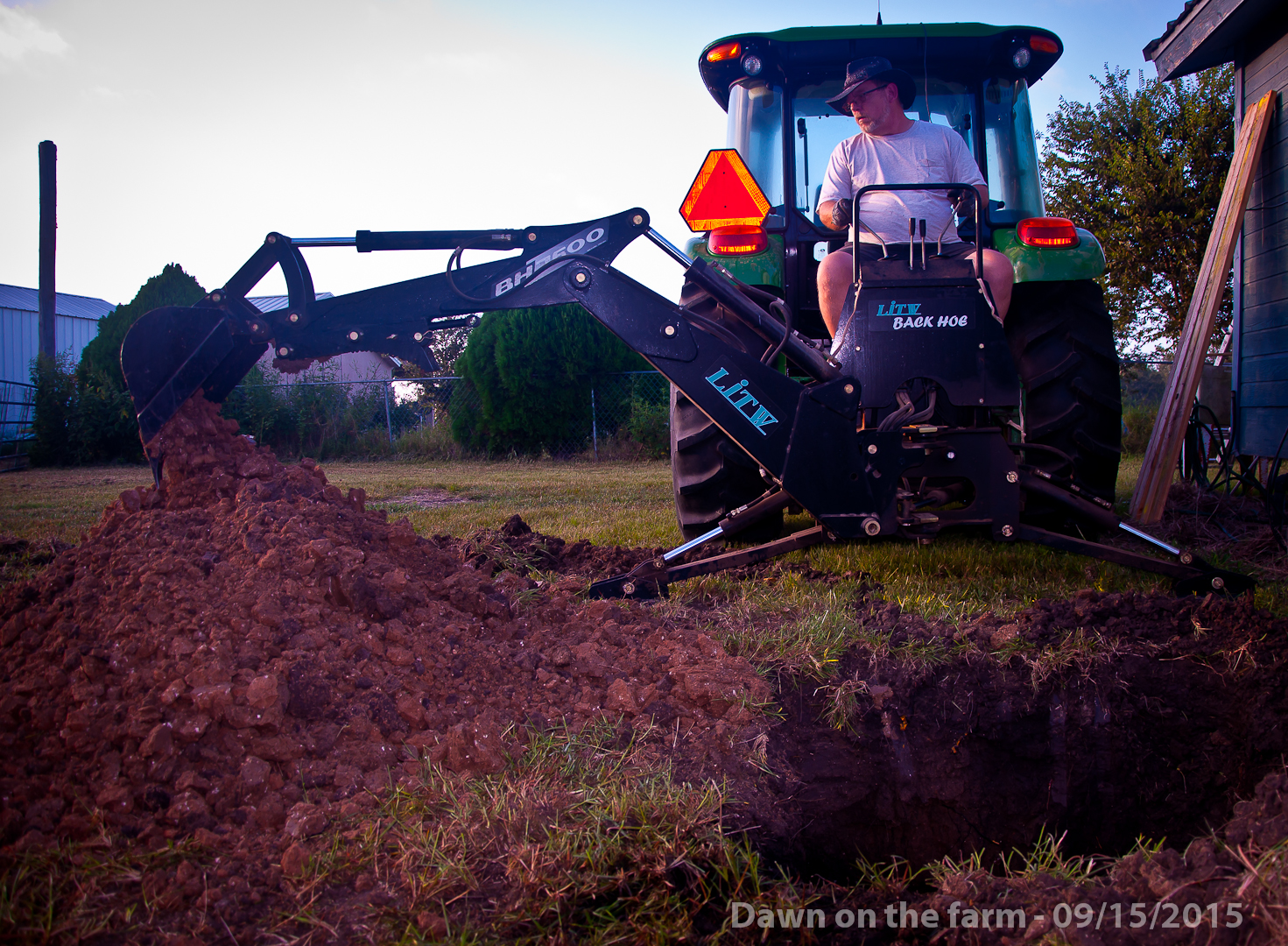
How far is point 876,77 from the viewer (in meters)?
3.57

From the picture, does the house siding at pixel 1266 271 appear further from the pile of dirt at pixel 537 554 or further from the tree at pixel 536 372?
the tree at pixel 536 372

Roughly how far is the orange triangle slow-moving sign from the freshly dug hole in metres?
1.76

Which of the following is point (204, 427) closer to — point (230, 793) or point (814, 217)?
point (230, 793)

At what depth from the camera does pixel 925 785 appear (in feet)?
7.66

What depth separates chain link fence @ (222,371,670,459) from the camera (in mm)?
12883

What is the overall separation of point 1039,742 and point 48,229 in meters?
21.2

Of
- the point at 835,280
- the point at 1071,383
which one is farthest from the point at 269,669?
the point at 1071,383

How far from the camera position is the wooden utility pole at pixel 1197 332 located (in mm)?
5203

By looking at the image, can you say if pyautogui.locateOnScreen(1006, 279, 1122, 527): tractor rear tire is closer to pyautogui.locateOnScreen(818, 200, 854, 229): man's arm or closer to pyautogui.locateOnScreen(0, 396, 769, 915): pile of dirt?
pyautogui.locateOnScreen(818, 200, 854, 229): man's arm

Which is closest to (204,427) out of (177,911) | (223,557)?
(223,557)

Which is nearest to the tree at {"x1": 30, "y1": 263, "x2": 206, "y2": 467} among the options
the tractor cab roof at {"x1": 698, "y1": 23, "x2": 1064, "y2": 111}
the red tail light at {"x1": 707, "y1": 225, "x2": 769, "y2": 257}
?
the tractor cab roof at {"x1": 698, "y1": 23, "x2": 1064, "y2": 111}

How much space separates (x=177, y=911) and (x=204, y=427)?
2.10m

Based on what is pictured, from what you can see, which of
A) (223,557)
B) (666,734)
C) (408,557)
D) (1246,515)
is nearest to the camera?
(666,734)

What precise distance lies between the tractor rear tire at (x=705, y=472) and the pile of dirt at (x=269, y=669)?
999 mm
